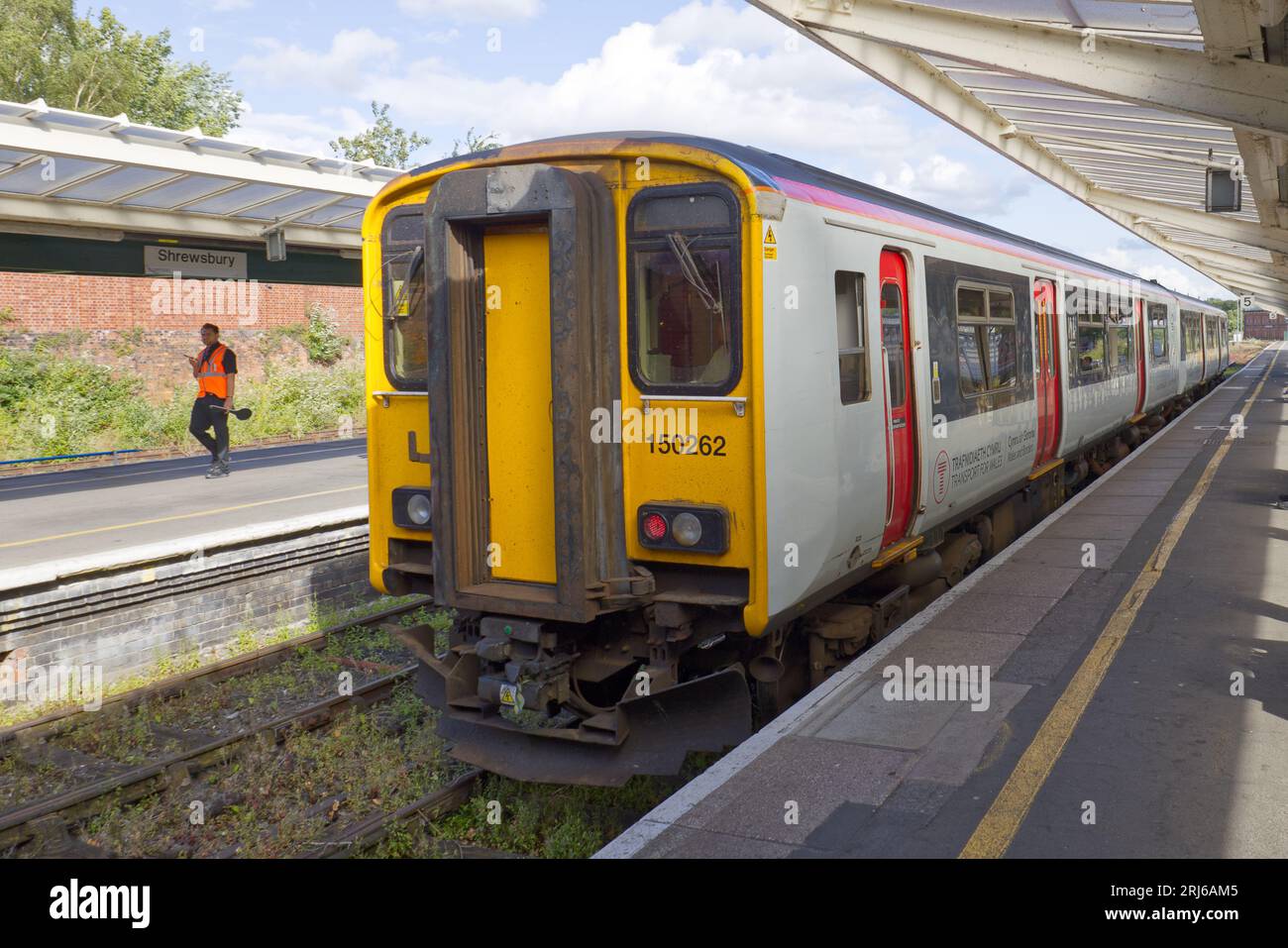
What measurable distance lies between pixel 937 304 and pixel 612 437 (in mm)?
3243

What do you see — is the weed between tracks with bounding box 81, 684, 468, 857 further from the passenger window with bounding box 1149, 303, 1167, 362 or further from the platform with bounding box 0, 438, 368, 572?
the passenger window with bounding box 1149, 303, 1167, 362

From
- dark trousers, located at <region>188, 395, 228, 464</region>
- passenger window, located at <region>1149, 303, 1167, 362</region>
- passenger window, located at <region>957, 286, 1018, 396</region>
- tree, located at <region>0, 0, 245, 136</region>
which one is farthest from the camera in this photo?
tree, located at <region>0, 0, 245, 136</region>

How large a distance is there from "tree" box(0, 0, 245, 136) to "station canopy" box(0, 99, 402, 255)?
28.9 m

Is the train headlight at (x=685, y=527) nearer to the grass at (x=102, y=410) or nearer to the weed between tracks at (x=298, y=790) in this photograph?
the weed between tracks at (x=298, y=790)

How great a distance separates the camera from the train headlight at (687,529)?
5.22 metres

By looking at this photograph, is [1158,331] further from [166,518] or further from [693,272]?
[693,272]

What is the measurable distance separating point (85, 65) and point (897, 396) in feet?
137

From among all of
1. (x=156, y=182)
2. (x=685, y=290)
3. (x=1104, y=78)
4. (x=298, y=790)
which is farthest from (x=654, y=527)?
(x=156, y=182)

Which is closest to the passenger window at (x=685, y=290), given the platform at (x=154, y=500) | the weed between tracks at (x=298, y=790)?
the weed between tracks at (x=298, y=790)

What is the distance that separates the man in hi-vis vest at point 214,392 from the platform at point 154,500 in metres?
0.47

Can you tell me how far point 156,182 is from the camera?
1202 centimetres

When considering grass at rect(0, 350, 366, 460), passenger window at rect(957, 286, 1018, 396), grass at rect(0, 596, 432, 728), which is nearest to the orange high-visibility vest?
grass at rect(0, 596, 432, 728)

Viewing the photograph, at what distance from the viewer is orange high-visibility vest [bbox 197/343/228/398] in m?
13.6
